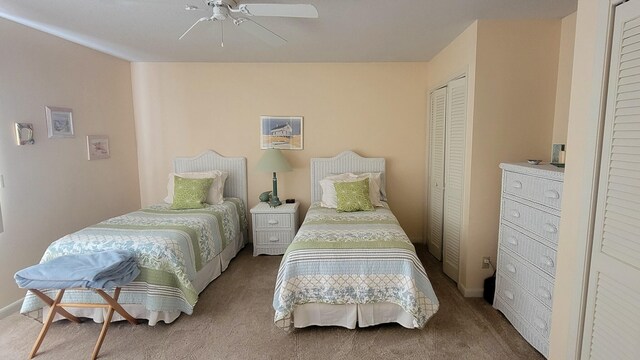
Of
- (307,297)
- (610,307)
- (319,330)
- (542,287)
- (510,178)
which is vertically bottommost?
(319,330)

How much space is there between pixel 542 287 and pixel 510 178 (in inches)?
31.4

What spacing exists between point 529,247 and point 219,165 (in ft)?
11.4

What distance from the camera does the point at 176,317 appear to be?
244 cm

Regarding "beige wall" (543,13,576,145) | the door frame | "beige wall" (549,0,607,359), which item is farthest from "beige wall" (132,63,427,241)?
the door frame

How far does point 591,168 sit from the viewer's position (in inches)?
52.1

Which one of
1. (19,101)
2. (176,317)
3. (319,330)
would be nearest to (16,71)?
(19,101)

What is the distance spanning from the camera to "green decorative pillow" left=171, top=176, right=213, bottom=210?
339cm

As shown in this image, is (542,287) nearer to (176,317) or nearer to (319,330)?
(319,330)

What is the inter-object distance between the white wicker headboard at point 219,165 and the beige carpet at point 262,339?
1739 mm

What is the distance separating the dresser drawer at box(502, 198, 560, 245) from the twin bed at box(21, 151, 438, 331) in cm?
80

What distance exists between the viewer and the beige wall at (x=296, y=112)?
3879mm

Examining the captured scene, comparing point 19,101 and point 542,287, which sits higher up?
point 19,101

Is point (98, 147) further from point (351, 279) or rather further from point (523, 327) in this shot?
point (523, 327)

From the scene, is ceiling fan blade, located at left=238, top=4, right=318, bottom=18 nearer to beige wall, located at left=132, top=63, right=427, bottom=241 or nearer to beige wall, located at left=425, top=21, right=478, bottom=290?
beige wall, located at left=425, top=21, right=478, bottom=290
